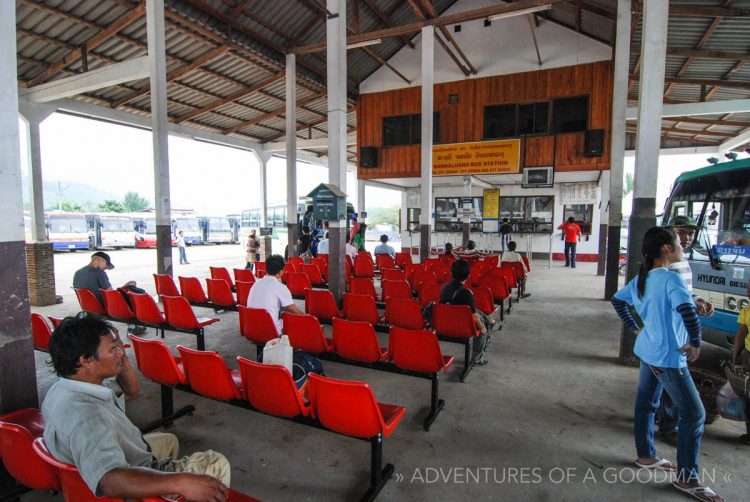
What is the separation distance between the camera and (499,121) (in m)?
13.4

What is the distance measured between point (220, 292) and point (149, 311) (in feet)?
3.90

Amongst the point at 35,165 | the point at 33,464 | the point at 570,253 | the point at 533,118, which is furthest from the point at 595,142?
the point at 35,165

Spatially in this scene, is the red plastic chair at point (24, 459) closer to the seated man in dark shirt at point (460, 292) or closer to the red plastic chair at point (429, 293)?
the seated man in dark shirt at point (460, 292)

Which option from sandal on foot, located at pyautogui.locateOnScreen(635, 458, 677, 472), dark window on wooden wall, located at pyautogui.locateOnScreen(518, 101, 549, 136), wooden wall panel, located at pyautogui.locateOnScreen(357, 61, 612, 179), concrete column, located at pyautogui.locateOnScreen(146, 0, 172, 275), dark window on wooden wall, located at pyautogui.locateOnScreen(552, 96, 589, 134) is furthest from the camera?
dark window on wooden wall, located at pyautogui.locateOnScreen(518, 101, 549, 136)

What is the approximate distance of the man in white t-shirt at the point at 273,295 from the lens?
408 centimetres

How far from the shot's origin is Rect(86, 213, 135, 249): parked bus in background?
2498 cm

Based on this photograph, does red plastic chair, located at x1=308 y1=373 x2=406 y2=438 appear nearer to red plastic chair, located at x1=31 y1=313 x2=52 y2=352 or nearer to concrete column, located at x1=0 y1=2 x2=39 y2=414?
concrete column, located at x1=0 y1=2 x2=39 y2=414

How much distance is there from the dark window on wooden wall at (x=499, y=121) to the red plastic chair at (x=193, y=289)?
11034mm

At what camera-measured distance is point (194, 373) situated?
2906mm

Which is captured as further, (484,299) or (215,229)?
(215,229)

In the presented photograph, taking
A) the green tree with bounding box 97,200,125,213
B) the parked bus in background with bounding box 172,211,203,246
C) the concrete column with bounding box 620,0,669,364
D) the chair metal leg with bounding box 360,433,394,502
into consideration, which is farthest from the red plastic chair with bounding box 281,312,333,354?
the green tree with bounding box 97,200,125,213

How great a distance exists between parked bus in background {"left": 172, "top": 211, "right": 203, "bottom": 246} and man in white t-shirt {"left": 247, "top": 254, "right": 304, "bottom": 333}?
91.7 feet

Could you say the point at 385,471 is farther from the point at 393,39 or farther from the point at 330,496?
the point at 393,39

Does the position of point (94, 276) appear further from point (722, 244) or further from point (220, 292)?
point (722, 244)
